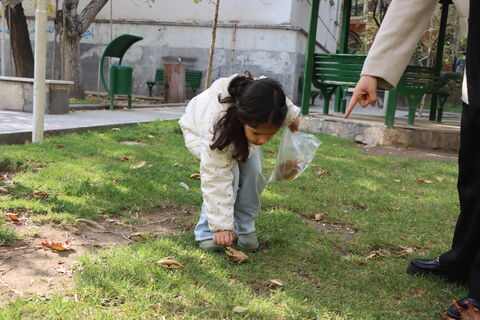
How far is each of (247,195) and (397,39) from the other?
1098 millimetres

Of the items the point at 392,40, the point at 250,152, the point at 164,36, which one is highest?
the point at 164,36

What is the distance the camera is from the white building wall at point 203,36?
13.9 metres

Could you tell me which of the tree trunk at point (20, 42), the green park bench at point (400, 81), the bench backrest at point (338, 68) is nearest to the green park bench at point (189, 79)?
the tree trunk at point (20, 42)

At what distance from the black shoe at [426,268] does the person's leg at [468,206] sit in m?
0.08

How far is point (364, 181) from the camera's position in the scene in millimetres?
4578

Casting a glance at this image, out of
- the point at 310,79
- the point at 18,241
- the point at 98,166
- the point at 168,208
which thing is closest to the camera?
the point at 18,241

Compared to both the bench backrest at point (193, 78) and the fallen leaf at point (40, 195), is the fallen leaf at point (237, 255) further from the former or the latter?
the bench backrest at point (193, 78)

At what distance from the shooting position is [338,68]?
7.92 m

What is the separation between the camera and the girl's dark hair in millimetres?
2254

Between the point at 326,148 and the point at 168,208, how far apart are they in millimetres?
3359

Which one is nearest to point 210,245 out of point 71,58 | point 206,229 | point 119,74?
point 206,229

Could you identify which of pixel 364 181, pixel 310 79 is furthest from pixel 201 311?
pixel 310 79

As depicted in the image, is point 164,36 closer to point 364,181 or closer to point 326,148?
point 326,148

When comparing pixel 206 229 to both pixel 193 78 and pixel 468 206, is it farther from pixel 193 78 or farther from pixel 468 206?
pixel 193 78
